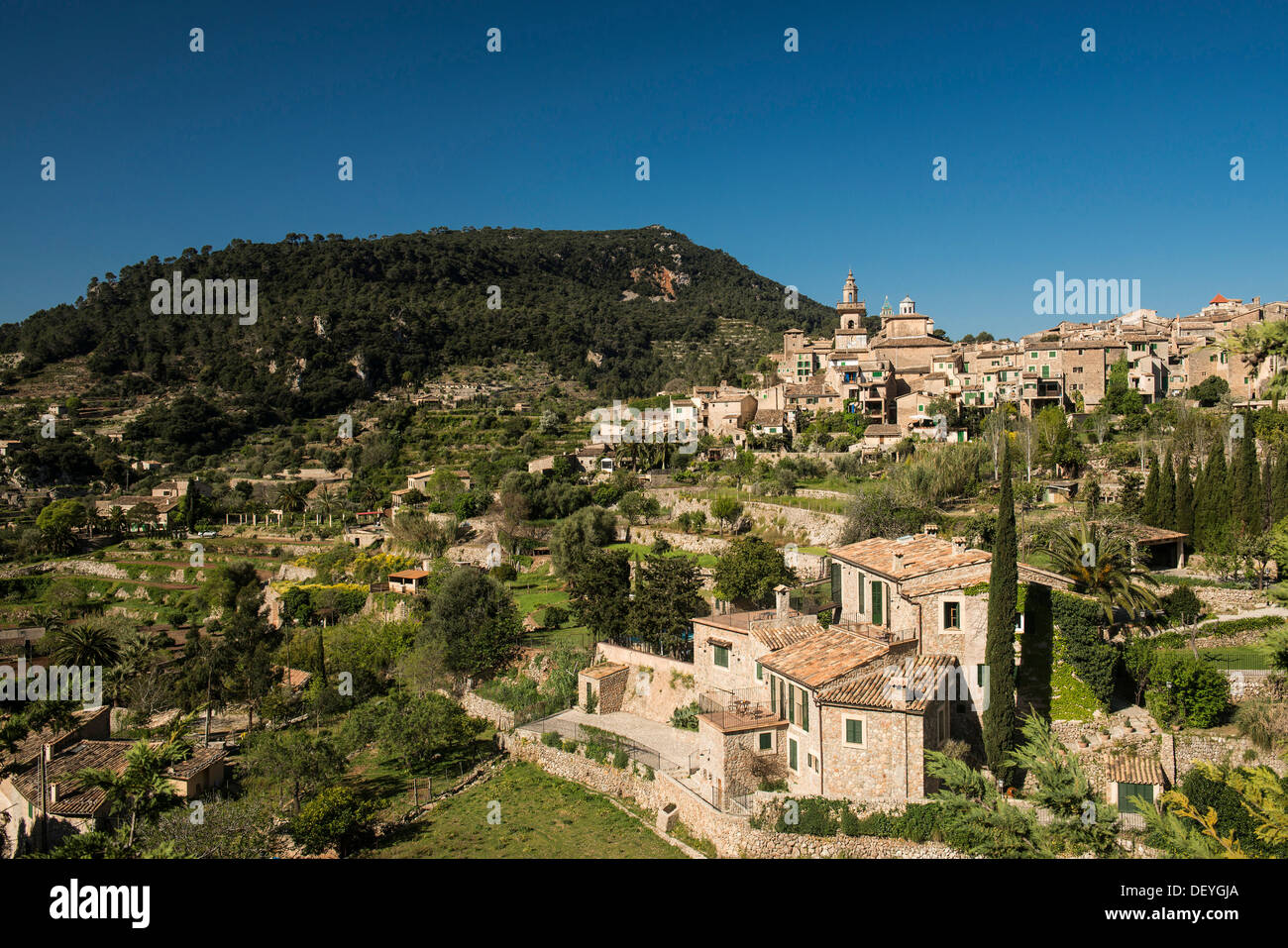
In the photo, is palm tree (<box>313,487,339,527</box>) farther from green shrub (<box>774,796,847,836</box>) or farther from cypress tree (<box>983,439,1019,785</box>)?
cypress tree (<box>983,439,1019,785</box>)

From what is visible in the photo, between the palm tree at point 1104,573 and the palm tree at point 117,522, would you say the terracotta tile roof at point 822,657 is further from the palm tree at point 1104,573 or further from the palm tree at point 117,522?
the palm tree at point 117,522

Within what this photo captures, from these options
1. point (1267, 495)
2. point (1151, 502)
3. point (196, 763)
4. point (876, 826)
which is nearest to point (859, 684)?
point (876, 826)

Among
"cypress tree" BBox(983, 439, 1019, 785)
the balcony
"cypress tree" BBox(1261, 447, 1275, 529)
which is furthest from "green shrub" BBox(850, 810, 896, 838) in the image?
"cypress tree" BBox(1261, 447, 1275, 529)

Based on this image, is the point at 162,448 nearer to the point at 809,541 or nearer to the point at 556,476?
the point at 556,476

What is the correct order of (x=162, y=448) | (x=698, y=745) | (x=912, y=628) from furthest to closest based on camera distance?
(x=162, y=448) < (x=698, y=745) < (x=912, y=628)
